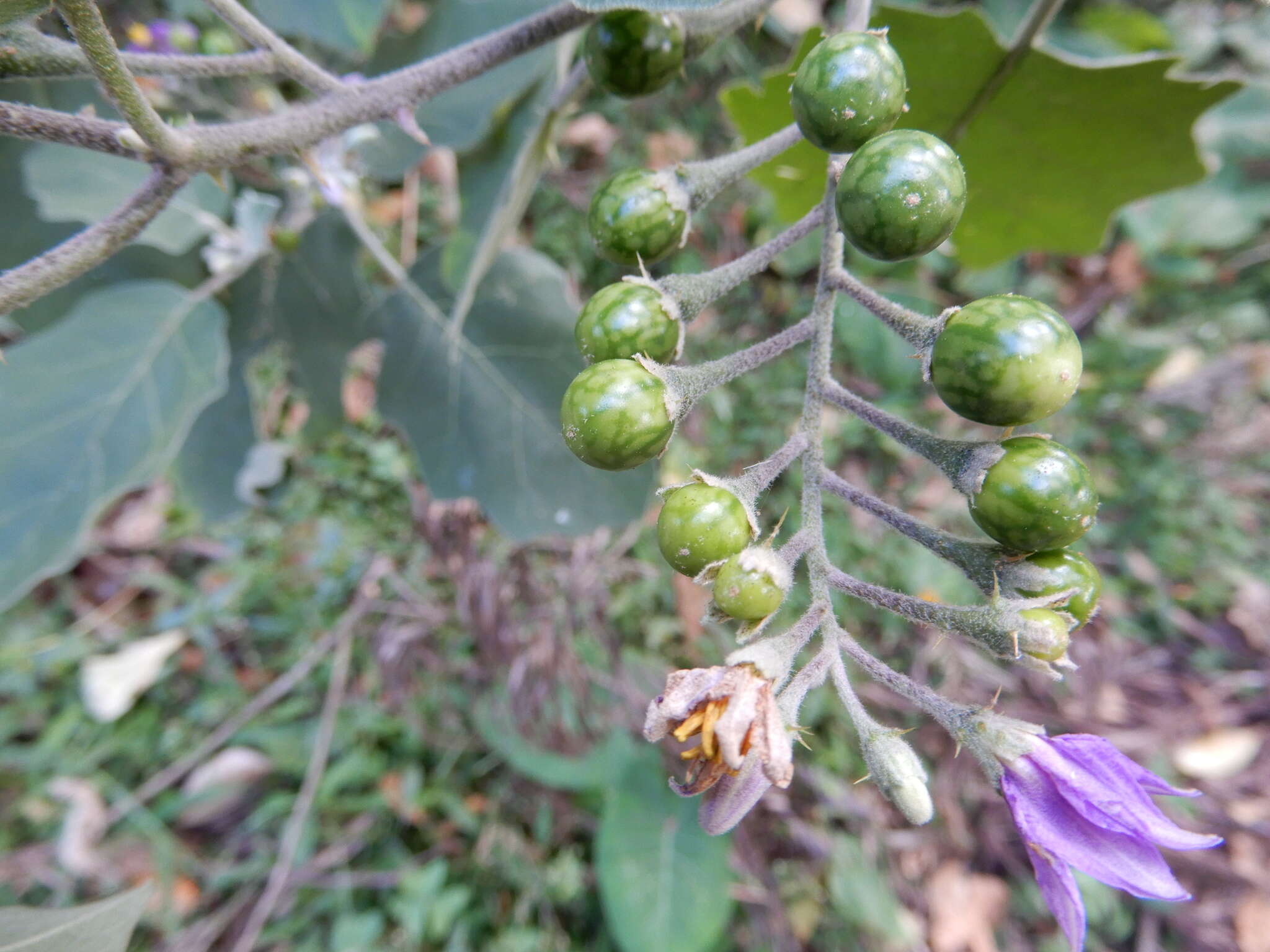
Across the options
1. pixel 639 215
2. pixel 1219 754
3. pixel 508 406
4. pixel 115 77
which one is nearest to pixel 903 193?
pixel 639 215

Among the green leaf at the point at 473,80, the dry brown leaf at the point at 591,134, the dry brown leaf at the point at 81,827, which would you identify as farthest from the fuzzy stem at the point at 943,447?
the dry brown leaf at the point at 81,827

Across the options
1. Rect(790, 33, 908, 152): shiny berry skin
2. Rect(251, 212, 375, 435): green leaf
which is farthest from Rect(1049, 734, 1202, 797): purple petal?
Rect(251, 212, 375, 435): green leaf

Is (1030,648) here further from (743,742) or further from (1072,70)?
(1072,70)

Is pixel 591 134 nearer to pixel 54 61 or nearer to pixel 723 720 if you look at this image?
pixel 54 61

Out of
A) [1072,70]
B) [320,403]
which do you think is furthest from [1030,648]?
[320,403]

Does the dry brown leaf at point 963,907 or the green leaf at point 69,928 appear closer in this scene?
the green leaf at point 69,928

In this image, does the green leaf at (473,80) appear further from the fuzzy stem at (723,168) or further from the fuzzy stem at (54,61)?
the fuzzy stem at (723,168)
